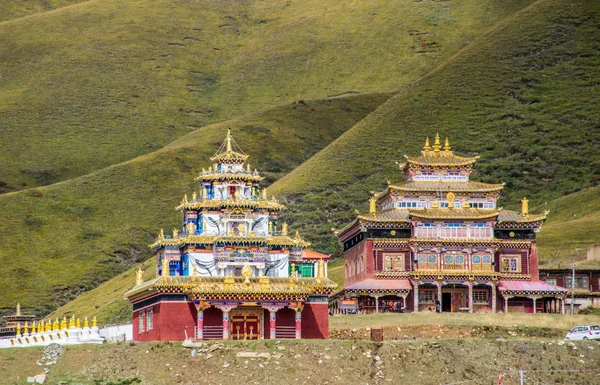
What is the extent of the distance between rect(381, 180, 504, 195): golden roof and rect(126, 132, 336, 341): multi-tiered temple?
49.3ft

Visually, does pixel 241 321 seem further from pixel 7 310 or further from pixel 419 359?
pixel 7 310

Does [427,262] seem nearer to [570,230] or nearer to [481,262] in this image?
[481,262]

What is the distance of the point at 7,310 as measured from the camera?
152500 millimetres

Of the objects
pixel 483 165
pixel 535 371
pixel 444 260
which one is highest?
pixel 483 165

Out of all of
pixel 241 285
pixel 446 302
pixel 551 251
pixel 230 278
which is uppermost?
pixel 551 251

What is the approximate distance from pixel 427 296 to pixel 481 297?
14.7 feet

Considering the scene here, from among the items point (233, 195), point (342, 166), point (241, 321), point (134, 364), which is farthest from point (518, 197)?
point (134, 364)

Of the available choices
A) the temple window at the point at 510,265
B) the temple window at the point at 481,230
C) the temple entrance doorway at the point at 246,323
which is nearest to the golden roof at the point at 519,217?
the temple window at the point at 481,230

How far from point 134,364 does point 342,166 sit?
108 m

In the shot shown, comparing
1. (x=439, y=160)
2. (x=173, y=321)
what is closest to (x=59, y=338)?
(x=173, y=321)

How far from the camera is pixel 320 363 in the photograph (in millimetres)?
81625

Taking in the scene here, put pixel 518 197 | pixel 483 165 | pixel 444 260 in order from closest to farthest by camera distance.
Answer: pixel 444 260 < pixel 518 197 < pixel 483 165

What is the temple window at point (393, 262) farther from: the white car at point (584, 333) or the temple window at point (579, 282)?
the white car at point (584, 333)

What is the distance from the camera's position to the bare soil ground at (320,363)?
80.2 m
